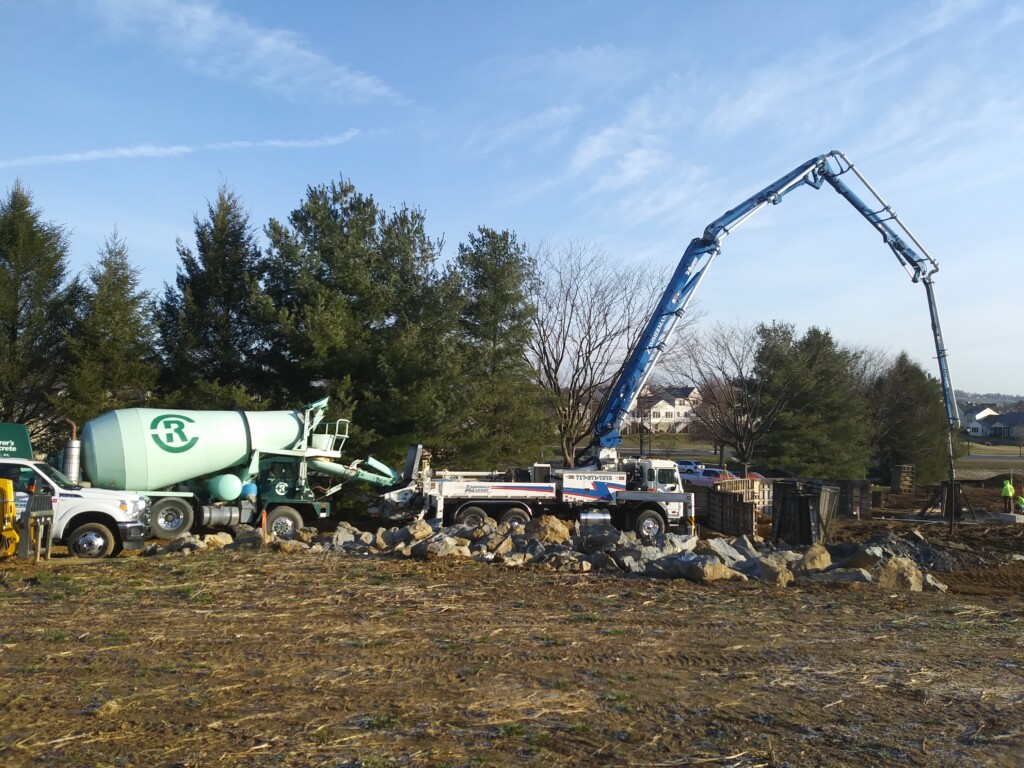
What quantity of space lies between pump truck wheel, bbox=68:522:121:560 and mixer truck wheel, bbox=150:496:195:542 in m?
1.71

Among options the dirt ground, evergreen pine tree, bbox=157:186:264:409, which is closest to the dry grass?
the dirt ground

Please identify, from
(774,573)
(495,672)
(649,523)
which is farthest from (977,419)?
(495,672)

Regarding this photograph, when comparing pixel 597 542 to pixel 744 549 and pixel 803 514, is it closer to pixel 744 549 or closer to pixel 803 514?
pixel 744 549

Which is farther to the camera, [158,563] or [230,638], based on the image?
[158,563]

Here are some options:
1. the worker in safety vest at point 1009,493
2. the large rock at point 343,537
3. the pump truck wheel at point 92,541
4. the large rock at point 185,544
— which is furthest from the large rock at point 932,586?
the worker in safety vest at point 1009,493

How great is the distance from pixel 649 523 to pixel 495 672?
15329mm

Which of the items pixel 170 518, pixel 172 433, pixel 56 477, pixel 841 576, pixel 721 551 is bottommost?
pixel 841 576

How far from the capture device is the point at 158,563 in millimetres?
15016

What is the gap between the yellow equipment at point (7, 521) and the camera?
587 inches

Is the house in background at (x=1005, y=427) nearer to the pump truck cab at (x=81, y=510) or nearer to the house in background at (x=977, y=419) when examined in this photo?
the house in background at (x=977, y=419)

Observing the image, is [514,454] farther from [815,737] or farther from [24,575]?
[815,737]

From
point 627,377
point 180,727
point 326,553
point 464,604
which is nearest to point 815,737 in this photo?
point 180,727

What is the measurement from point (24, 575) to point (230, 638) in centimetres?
605

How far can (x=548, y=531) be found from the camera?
1866 centimetres
